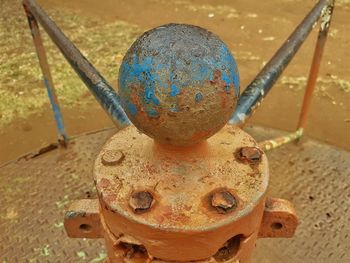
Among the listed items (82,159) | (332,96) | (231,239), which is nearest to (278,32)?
(332,96)

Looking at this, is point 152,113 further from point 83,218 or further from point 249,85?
point 249,85

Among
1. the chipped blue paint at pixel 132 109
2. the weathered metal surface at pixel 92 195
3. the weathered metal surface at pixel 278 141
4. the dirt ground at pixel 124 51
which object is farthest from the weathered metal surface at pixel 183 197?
the dirt ground at pixel 124 51

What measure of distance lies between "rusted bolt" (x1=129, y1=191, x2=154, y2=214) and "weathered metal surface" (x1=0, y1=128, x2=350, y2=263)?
87cm

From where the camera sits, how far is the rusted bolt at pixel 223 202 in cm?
72

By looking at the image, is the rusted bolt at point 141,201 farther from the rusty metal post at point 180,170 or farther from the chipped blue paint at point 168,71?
the chipped blue paint at point 168,71

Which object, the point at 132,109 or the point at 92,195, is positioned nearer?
the point at 132,109

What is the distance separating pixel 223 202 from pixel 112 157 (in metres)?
0.20

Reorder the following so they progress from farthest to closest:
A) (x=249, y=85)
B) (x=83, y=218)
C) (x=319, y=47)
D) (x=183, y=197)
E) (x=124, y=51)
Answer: (x=124, y=51) → (x=319, y=47) → (x=249, y=85) → (x=83, y=218) → (x=183, y=197)

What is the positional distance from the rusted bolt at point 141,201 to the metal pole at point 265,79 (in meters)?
0.28

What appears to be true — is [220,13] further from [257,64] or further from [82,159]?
[82,159]

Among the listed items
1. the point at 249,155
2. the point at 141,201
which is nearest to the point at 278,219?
the point at 249,155

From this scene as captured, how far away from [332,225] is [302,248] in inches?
5.6

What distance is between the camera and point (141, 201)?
0.72 m

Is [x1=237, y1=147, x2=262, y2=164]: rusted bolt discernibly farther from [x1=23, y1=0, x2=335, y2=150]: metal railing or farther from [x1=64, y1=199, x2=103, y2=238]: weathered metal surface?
[x1=64, y1=199, x2=103, y2=238]: weathered metal surface
